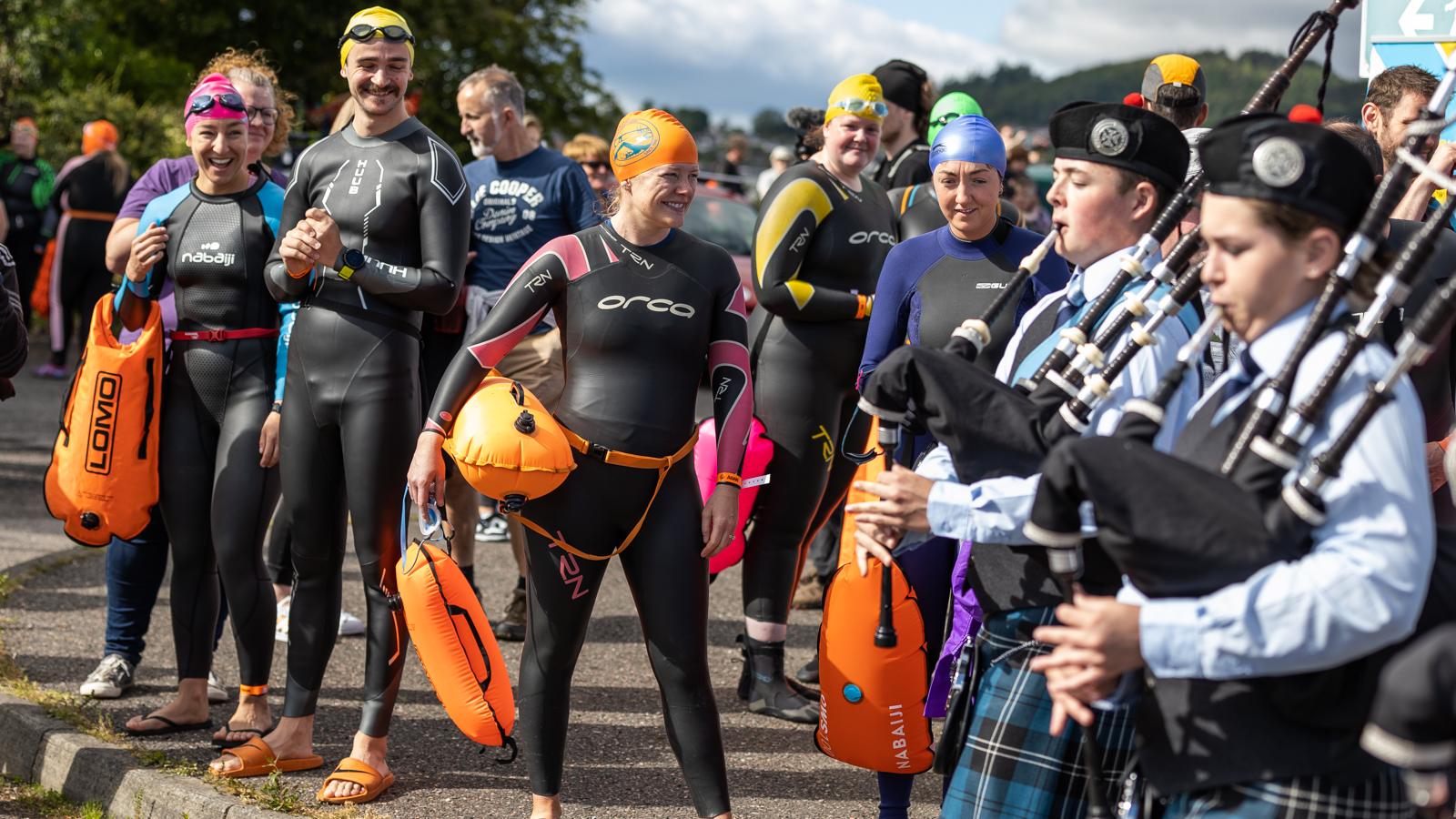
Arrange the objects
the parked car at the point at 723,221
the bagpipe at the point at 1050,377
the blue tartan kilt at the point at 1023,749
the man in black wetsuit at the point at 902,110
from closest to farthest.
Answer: the bagpipe at the point at 1050,377 → the blue tartan kilt at the point at 1023,749 → the man in black wetsuit at the point at 902,110 → the parked car at the point at 723,221

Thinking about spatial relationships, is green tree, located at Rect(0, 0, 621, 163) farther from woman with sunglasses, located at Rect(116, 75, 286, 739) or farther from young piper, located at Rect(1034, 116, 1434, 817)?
young piper, located at Rect(1034, 116, 1434, 817)

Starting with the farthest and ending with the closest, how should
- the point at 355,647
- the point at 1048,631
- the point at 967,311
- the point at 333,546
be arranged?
the point at 355,647
the point at 333,546
the point at 967,311
the point at 1048,631

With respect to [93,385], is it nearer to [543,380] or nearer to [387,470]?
[387,470]

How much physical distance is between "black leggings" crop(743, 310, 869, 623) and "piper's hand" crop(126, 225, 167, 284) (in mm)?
2221

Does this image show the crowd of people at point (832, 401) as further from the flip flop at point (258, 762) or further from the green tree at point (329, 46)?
the green tree at point (329, 46)

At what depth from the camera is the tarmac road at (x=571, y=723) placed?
490 centimetres

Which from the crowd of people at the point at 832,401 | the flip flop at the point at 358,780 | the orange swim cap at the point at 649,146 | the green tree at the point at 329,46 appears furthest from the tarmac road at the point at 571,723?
the green tree at the point at 329,46

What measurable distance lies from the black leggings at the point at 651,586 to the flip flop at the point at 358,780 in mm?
797

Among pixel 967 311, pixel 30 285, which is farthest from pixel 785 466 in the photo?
pixel 30 285

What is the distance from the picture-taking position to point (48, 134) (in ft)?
57.4

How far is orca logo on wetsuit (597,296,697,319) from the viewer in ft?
14.0

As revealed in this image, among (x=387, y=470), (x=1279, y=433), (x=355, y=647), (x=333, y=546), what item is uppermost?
(x=1279, y=433)

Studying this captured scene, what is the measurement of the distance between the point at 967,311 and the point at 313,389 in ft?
6.93

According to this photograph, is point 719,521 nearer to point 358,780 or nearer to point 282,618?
point 358,780
